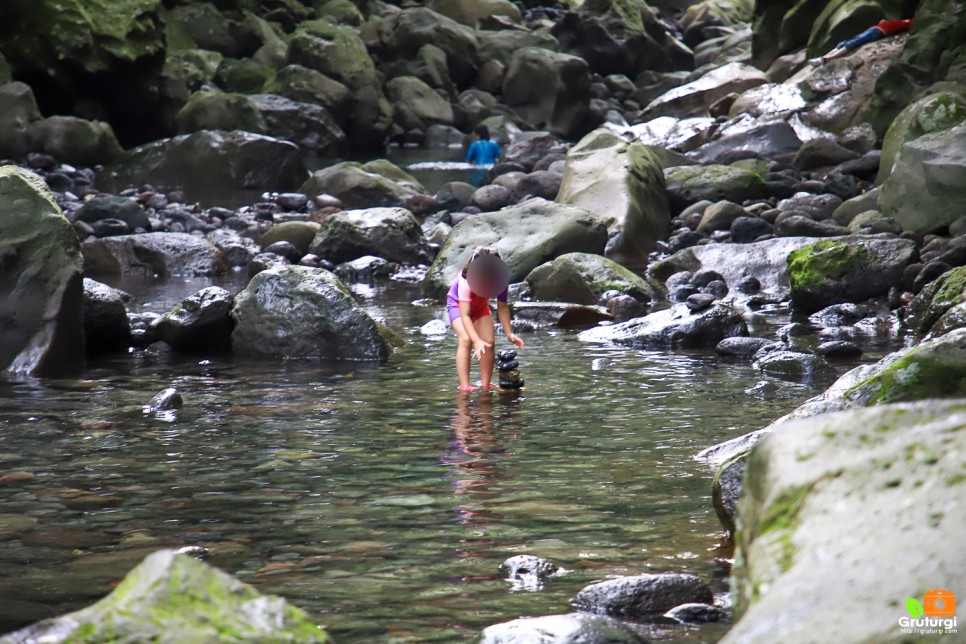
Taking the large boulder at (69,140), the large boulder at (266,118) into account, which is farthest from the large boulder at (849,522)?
the large boulder at (266,118)

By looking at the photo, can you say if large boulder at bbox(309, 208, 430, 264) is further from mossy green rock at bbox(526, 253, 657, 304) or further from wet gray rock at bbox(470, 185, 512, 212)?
mossy green rock at bbox(526, 253, 657, 304)

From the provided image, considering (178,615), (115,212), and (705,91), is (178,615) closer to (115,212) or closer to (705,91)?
(115,212)

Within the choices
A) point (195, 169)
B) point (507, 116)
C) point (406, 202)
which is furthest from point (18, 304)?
point (507, 116)

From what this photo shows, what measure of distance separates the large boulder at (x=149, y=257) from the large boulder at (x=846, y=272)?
27.9ft

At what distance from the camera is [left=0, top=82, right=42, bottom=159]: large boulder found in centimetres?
2566

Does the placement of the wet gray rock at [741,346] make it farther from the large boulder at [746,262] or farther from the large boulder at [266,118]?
the large boulder at [266,118]

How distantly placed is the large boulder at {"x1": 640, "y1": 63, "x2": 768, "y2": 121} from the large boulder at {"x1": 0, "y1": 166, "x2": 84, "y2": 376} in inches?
856

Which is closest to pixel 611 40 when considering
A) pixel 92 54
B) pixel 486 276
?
pixel 92 54

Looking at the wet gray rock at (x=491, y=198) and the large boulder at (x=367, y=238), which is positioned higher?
the wet gray rock at (x=491, y=198)

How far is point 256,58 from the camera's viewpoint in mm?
39281

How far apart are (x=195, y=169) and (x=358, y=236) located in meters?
8.88

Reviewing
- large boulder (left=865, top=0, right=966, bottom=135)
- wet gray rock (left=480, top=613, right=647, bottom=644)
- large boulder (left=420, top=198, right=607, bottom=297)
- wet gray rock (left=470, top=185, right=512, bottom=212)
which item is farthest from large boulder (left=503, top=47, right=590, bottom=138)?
wet gray rock (left=480, top=613, right=647, bottom=644)

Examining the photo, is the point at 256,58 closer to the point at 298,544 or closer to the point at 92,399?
the point at 92,399

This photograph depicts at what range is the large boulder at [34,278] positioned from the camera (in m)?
9.38
